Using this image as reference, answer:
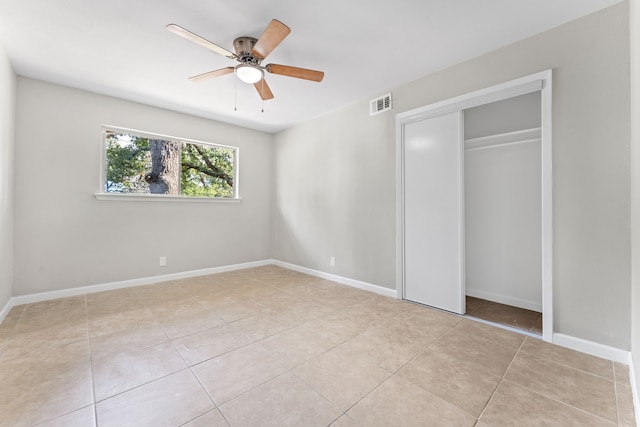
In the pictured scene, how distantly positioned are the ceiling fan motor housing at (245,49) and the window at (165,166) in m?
2.27

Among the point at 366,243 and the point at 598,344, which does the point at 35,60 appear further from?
the point at 598,344

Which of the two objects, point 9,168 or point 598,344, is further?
point 9,168

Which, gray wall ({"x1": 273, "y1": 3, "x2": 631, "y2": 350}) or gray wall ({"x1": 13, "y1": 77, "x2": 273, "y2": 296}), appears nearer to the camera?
gray wall ({"x1": 273, "y1": 3, "x2": 631, "y2": 350})

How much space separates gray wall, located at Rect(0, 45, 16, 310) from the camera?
245cm

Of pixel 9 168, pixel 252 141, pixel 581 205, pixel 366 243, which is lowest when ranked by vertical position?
pixel 366 243

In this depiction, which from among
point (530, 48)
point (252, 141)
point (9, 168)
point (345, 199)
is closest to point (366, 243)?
point (345, 199)

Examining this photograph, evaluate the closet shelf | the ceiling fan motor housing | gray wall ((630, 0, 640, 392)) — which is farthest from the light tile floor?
the ceiling fan motor housing

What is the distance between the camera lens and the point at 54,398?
147 centimetres

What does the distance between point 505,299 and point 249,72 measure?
3.60 meters

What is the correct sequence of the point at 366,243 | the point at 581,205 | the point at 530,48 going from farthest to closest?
the point at 366,243, the point at 530,48, the point at 581,205

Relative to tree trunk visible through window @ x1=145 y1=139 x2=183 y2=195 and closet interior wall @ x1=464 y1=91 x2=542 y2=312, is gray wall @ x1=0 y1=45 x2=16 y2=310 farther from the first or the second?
closet interior wall @ x1=464 y1=91 x2=542 y2=312

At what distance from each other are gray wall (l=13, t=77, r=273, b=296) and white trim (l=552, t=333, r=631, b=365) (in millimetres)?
4301

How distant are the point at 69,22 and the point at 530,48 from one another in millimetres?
3731

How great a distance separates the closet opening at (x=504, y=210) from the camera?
285cm
